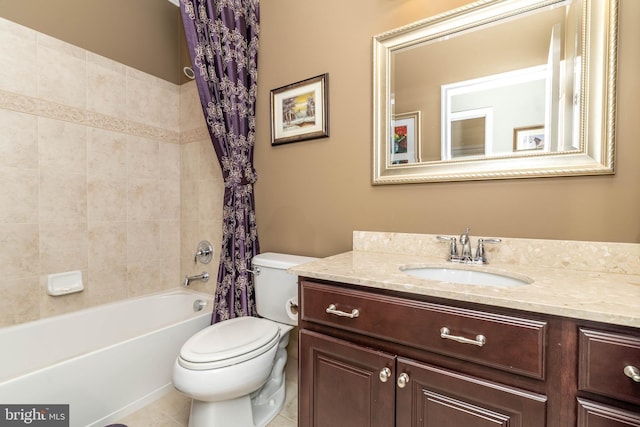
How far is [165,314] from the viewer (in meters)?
2.18

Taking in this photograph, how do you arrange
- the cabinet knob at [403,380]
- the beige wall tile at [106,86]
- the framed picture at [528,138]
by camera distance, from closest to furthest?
the cabinet knob at [403,380] → the framed picture at [528,138] → the beige wall tile at [106,86]

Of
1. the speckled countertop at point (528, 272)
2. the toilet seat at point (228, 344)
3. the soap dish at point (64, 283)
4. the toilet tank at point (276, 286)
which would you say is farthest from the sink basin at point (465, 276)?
the soap dish at point (64, 283)

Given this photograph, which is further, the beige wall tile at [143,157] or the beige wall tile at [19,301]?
the beige wall tile at [143,157]

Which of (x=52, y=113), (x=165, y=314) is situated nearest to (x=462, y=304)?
(x=165, y=314)

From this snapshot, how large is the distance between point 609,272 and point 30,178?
276cm

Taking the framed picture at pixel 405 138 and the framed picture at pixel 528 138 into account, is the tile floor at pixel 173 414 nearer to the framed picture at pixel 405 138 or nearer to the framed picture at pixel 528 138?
the framed picture at pixel 405 138

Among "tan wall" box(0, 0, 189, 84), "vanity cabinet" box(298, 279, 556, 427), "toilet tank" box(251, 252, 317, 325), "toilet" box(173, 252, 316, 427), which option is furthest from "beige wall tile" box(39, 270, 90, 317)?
"vanity cabinet" box(298, 279, 556, 427)

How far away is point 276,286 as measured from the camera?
1.56m

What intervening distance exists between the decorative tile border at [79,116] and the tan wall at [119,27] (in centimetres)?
41

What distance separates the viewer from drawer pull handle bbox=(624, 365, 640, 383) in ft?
1.88

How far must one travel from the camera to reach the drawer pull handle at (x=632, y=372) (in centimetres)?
57

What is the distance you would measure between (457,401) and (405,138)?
1.07 metres

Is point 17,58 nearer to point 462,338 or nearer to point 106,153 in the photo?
point 106,153

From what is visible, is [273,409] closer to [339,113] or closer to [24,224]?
[339,113]
